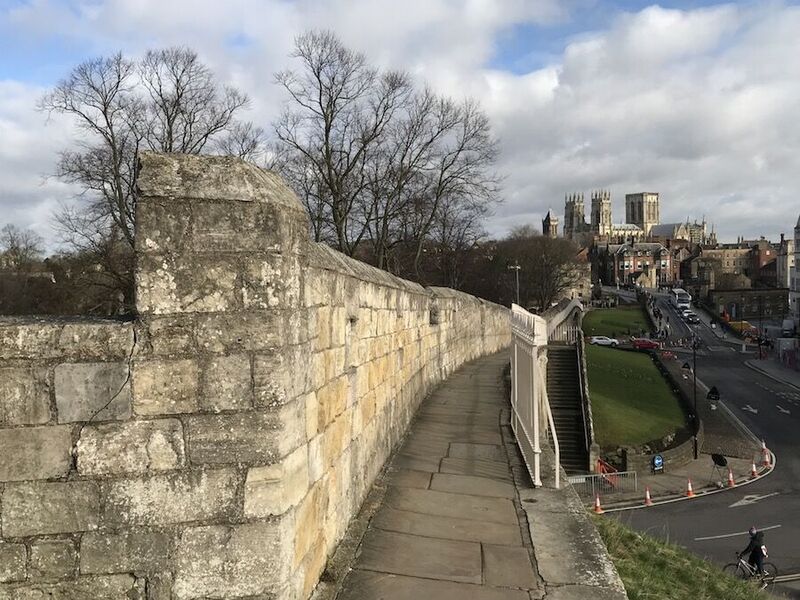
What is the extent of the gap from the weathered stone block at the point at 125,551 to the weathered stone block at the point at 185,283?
3.25ft

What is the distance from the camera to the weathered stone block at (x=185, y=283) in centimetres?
300

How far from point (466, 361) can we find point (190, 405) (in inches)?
595

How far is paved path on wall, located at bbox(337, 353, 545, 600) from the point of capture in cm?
379

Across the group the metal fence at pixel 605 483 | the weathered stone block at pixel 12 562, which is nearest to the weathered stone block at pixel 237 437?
the weathered stone block at pixel 12 562

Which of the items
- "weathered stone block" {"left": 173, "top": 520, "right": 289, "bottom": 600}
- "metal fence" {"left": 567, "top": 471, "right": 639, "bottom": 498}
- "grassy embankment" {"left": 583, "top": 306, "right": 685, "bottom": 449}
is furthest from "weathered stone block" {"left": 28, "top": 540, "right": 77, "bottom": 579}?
"grassy embankment" {"left": 583, "top": 306, "right": 685, "bottom": 449}

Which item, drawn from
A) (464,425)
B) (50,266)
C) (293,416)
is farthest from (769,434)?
(293,416)

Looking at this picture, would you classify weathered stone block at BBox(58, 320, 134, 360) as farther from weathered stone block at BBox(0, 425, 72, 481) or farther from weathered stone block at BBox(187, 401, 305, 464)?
weathered stone block at BBox(187, 401, 305, 464)

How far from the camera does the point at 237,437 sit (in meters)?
3.03

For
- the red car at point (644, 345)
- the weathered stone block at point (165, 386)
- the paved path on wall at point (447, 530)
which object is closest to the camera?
the weathered stone block at point (165, 386)

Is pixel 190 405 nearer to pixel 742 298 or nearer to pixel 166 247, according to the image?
pixel 166 247

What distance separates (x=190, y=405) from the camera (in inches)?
118

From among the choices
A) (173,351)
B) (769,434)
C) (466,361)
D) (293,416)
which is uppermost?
(173,351)

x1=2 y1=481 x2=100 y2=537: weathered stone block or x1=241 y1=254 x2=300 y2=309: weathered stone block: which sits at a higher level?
x1=241 y1=254 x2=300 y2=309: weathered stone block

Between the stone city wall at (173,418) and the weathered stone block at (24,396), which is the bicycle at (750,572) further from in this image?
the weathered stone block at (24,396)
